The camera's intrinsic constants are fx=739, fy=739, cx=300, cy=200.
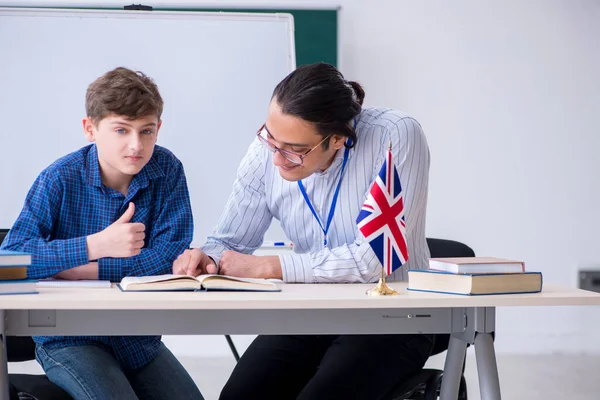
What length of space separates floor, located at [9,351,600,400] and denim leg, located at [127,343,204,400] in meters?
1.85

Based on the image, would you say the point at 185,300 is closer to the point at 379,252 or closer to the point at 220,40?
the point at 379,252

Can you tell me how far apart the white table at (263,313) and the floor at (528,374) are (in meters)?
2.17

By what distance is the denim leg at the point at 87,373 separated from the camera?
1539mm

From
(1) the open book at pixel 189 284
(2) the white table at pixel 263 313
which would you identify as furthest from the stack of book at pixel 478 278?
(1) the open book at pixel 189 284

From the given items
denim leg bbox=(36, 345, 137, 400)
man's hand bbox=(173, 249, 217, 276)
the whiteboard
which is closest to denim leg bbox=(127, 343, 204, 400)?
denim leg bbox=(36, 345, 137, 400)

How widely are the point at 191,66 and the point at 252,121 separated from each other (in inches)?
17.2

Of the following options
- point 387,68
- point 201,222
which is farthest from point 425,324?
point 387,68

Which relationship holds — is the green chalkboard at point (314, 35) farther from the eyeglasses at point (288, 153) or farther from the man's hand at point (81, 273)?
the man's hand at point (81, 273)

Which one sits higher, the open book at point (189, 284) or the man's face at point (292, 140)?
the man's face at point (292, 140)

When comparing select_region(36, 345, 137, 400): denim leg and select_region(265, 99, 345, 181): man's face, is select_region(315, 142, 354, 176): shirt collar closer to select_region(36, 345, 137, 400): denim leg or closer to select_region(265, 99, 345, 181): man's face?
select_region(265, 99, 345, 181): man's face

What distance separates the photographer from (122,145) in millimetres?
1842

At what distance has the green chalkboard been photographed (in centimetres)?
423

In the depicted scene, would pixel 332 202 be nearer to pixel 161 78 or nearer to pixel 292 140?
pixel 292 140

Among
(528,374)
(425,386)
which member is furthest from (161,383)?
(528,374)
